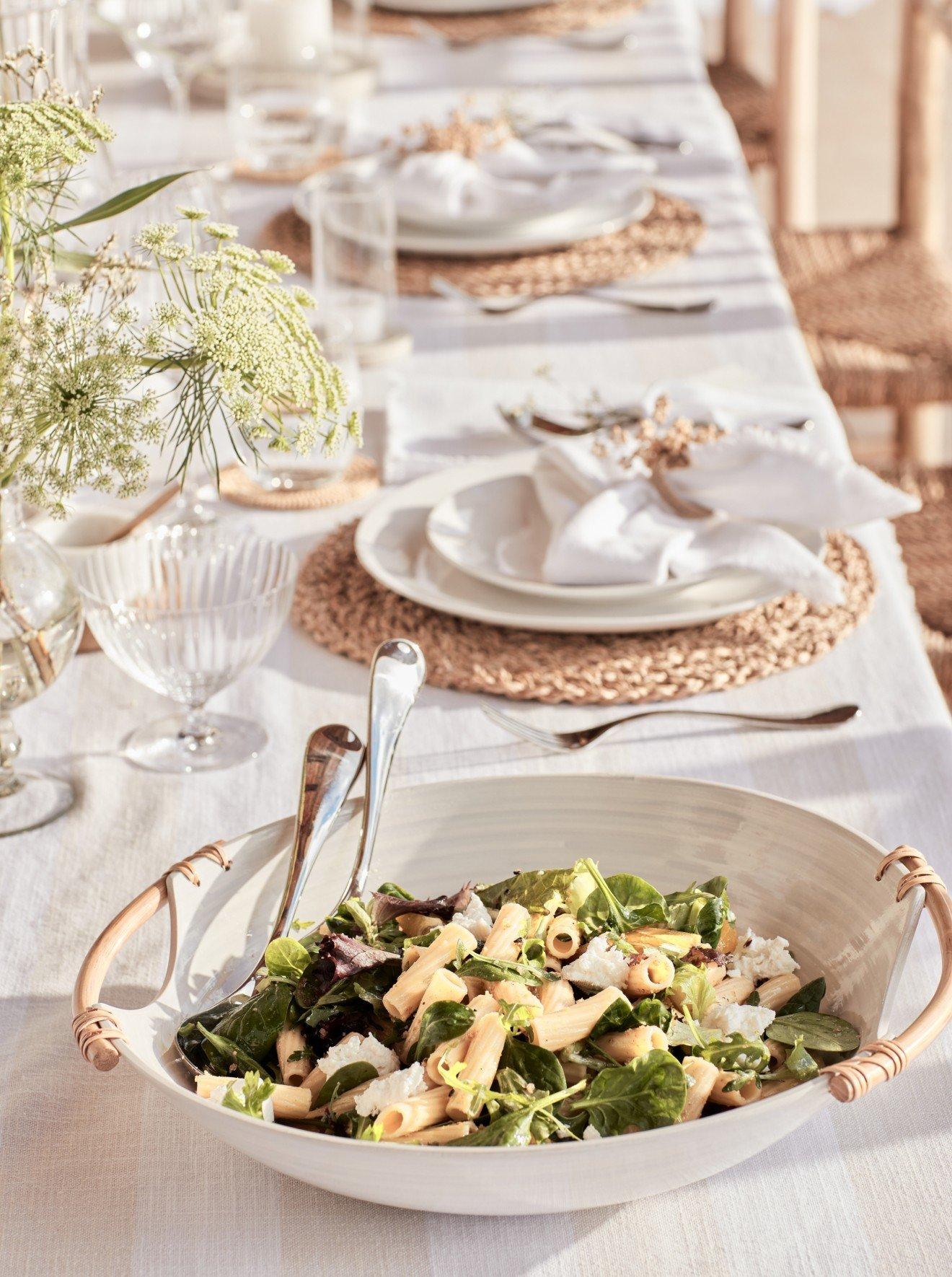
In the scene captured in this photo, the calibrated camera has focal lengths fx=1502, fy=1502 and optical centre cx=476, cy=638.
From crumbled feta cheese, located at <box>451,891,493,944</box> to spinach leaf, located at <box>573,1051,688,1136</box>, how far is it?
104 mm

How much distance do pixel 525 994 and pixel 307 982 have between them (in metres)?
0.10

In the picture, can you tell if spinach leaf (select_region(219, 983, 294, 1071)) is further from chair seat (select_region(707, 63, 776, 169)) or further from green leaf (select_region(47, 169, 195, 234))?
chair seat (select_region(707, 63, 776, 169))

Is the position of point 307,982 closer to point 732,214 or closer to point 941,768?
point 941,768

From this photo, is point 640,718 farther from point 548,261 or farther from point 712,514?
point 548,261

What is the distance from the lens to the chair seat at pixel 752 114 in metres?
3.35

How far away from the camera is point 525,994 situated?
61 cm

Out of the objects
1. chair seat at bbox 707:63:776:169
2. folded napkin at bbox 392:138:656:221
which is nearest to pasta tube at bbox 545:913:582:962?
folded napkin at bbox 392:138:656:221

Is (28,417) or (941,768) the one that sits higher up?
(28,417)

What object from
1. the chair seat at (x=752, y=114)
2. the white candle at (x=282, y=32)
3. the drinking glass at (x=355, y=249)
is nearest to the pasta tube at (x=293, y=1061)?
the drinking glass at (x=355, y=249)

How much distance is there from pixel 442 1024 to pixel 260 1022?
Answer: 9 centimetres

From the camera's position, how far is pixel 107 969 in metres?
0.66

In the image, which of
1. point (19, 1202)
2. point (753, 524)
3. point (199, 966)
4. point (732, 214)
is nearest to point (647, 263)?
point (732, 214)

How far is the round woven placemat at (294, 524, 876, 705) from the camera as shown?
101 cm

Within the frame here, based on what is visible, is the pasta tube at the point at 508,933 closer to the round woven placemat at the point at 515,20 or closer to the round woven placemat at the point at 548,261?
the round woven placemat at the point at 548,261
